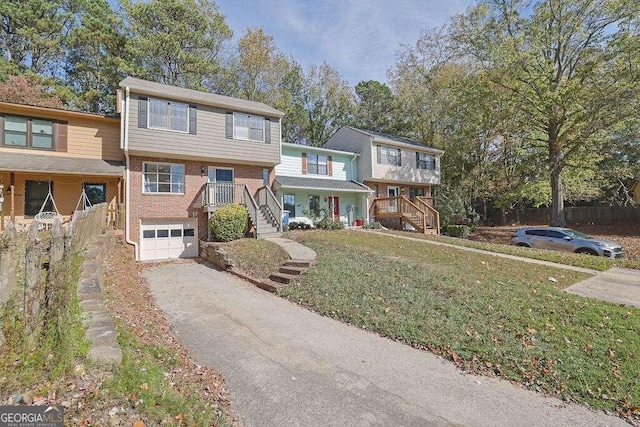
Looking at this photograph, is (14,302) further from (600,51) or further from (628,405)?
(600,51)

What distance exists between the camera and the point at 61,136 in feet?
41.8

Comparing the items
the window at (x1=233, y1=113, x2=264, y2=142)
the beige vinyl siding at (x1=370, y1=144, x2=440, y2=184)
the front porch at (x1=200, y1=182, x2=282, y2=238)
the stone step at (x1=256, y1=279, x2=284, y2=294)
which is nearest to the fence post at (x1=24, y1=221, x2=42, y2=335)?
the stone step at (x1=256, y1=279, x2=284, y2=294)

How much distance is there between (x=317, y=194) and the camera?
20000mm

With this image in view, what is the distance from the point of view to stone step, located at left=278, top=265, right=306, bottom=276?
29.7 ft

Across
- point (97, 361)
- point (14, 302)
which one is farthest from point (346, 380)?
point (14, 302)

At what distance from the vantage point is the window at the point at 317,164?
20283 millimetres

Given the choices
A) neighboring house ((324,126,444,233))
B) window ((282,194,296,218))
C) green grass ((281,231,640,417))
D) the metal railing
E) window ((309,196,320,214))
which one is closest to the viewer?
green grass ((281,231,640,417))

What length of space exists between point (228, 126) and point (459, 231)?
1630 cm

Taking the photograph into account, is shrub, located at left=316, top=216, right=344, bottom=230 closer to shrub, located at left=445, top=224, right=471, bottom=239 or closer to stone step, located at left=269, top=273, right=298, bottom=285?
shrub, located at left=445, top=224, right=471, bottom=239

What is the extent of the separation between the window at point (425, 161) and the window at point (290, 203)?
11228mm

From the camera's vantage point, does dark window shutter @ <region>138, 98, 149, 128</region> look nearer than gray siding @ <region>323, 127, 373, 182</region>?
Yes

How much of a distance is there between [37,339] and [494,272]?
10.2 m

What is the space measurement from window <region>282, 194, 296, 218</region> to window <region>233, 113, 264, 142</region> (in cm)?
397

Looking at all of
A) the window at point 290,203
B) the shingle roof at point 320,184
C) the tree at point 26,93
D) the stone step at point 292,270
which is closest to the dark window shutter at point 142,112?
the shingle roof at point 320,184
